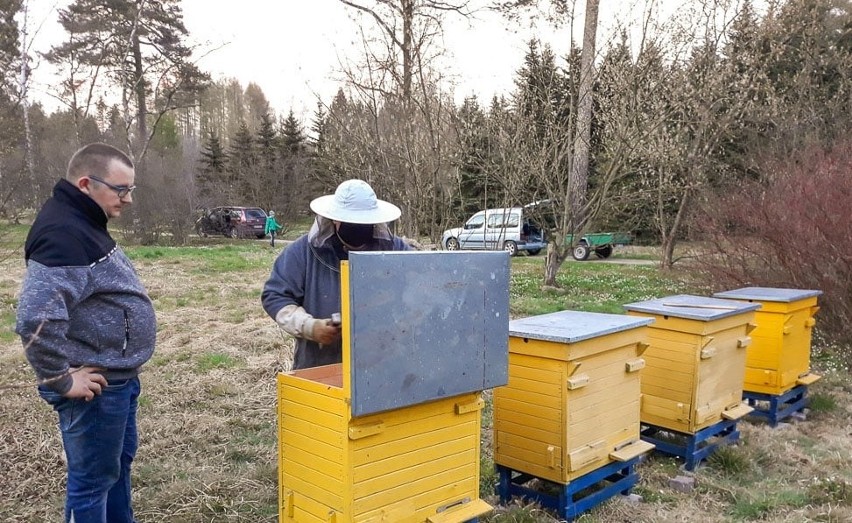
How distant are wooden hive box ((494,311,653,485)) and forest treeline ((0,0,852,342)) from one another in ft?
10.8

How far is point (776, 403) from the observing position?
5.08 metres

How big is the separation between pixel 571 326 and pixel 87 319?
2334 millimetres

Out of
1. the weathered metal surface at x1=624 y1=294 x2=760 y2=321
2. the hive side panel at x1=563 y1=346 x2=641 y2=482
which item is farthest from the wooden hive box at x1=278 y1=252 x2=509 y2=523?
the weathered metal surface at x1=624 y1=294 x2=760 y2=321

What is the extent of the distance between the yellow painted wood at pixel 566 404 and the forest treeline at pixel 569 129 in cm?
330

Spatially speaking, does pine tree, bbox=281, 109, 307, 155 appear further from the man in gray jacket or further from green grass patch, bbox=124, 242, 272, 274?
the man in gray jacket

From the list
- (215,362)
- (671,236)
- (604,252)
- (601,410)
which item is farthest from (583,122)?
(604,252)

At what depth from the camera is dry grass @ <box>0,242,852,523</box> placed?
3.59 m

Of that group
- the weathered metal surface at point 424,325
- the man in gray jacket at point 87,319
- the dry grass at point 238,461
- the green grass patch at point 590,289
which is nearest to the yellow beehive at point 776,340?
the dry grass at point 238,461

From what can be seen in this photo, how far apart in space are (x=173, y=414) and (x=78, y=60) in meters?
16.5

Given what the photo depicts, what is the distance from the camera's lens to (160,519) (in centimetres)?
342

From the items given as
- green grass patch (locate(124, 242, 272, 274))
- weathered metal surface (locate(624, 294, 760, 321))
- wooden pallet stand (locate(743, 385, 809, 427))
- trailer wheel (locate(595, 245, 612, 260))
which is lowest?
wooden pallet stand (locate(743, 385, 809, 427))

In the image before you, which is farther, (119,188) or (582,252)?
(582,252)

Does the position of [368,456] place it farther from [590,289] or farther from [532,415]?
[590,289]

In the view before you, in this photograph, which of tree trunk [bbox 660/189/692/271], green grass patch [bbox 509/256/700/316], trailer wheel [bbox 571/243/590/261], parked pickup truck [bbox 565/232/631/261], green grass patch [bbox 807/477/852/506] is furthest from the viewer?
trailer wheel [bbox 571/243/590/261]
